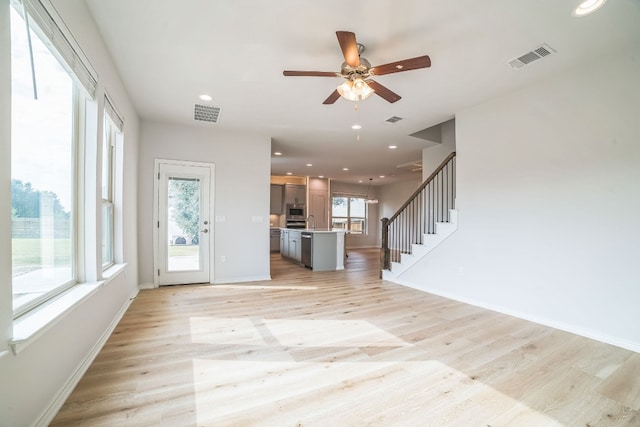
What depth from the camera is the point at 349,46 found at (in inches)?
88.1

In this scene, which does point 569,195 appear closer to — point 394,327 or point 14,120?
point 394,327

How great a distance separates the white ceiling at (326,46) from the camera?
2230mm

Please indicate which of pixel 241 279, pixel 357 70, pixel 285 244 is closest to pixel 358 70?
pixel 357 70

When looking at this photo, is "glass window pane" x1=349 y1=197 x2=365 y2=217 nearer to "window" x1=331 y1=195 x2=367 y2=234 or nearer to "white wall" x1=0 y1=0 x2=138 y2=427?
"window" x1=331 y1=195 x2=367 y2=234

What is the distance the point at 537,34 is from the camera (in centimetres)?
251

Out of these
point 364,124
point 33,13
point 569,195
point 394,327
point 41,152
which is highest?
point 364,124

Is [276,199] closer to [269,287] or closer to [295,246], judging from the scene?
[295,246]

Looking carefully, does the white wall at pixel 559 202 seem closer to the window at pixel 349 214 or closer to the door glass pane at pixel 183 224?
the door glass pane at pixel 183 224

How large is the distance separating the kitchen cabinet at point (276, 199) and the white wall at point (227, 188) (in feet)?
15.4

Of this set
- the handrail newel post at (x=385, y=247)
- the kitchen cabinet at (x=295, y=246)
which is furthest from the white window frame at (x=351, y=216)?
A: the handrail newel post at (x=385, y=247)

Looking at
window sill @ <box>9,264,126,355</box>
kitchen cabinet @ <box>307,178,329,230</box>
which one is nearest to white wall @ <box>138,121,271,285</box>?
window sill @ <box>9,264,126,355</box>

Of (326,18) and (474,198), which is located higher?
(326,18)

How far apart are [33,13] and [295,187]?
8.93 m

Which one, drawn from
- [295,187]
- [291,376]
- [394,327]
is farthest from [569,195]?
[295,187]
